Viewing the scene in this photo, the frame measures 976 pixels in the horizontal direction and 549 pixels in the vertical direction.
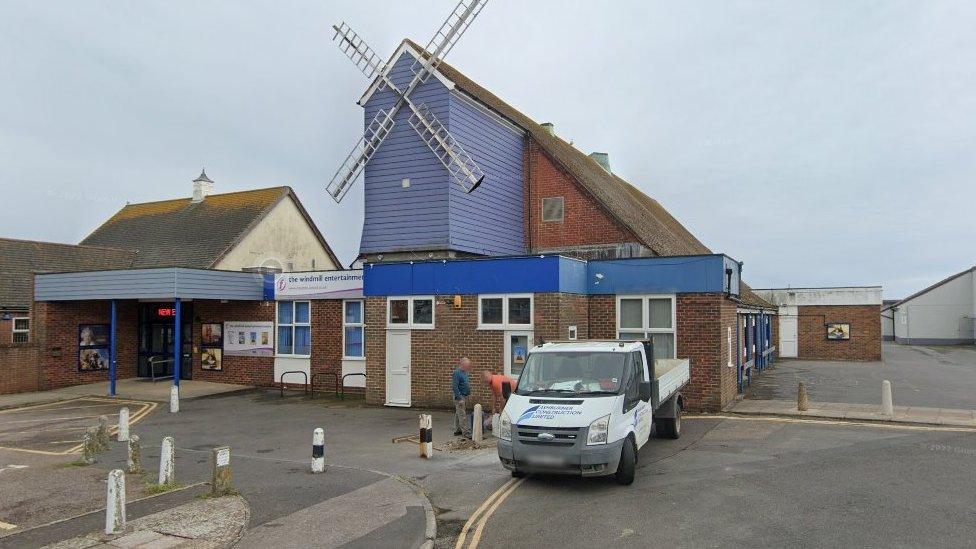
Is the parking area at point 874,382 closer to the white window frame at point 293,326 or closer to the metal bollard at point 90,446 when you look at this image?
the white window frame at point 293,326

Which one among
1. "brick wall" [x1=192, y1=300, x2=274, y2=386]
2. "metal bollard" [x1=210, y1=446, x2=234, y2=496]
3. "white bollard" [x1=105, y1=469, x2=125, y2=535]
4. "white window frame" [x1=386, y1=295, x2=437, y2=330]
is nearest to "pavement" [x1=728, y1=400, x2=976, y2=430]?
"white window frame" [x1=386, y1=295, x2=437, y2=330]

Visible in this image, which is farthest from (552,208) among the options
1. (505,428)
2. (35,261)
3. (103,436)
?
(35,261)

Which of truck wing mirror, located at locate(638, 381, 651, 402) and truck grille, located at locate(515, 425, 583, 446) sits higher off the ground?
truck wing mirror, located at locate(638, 381, 651, 402)

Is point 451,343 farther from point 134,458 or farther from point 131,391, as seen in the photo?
point 131,391

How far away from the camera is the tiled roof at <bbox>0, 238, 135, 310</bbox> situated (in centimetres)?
2523

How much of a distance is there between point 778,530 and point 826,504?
1437 millimetres

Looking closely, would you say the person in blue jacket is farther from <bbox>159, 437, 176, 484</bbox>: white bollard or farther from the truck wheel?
<bbox>159, 437, 176, 484</bbox>: white bollard

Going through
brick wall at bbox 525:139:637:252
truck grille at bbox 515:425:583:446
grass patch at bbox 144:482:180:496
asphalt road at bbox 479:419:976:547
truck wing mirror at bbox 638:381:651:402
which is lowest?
grass patch at bbox 144:482:180:496

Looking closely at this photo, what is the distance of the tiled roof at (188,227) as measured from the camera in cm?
2903

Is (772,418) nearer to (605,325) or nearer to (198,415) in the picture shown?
(605,325)

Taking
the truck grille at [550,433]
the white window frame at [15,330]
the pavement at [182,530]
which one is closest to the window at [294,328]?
the white window frame at [15,330]

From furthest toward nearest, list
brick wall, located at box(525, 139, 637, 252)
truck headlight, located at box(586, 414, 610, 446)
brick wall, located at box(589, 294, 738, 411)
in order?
1. brick wall, located at box(525, 139, 637, 252)
2. brick wall, located at box(589, 294, 738, 411)
3. truck headlight, located at box(586, 414, 610, 446)

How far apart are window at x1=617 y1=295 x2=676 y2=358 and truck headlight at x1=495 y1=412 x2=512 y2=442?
7.63 meters

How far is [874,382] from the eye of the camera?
24062 mm
